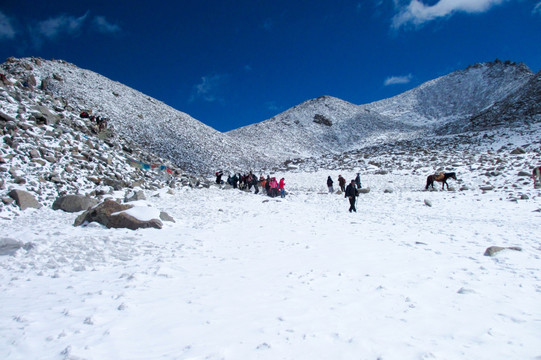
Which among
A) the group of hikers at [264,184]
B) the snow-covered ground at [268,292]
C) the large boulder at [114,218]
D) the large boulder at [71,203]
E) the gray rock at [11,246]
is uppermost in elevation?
the group of hikers at [264,184]

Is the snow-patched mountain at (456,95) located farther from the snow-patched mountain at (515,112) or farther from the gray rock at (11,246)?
the gray rock at (11,246)

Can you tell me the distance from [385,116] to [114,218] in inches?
3723

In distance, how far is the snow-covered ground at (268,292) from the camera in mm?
3613

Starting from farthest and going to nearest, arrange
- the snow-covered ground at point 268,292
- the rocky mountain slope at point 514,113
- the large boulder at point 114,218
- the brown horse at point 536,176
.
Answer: the rocky mountain slope at point 514,113 → the brown horse at point 536,176 → the large boulder at point 114,218 → the snow-covered ground at point 268,292

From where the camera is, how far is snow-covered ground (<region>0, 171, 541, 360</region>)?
361 centimetres

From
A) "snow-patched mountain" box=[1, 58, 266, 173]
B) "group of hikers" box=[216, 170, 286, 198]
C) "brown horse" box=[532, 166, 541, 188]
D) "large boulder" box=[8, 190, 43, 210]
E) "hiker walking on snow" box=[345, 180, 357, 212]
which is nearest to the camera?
"large boulder" box=[8, 190, 43, 210]

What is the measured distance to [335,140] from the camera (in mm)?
78188

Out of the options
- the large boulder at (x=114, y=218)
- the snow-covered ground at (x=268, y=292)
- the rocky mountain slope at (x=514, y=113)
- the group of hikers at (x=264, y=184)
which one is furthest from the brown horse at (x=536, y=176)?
the rocky mountain slope at (x=514, y=113)

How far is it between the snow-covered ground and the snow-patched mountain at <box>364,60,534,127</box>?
84.0 meters

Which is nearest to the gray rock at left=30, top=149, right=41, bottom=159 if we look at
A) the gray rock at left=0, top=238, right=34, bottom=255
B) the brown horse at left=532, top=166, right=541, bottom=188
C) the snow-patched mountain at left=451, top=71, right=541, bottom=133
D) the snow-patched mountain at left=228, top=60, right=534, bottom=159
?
the gray rock at left=0, top=238, right=34, bottom=255

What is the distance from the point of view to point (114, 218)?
10.1 metres

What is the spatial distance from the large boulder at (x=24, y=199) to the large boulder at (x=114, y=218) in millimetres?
3603

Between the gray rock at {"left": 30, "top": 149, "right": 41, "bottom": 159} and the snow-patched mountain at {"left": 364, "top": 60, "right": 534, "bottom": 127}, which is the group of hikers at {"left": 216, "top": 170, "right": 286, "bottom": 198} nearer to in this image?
the gray rock at {"left": 30, "top": 149, "right": 41, "bottom": 159}

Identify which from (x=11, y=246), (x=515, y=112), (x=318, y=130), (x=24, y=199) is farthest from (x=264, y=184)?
(x=318, y=130)
